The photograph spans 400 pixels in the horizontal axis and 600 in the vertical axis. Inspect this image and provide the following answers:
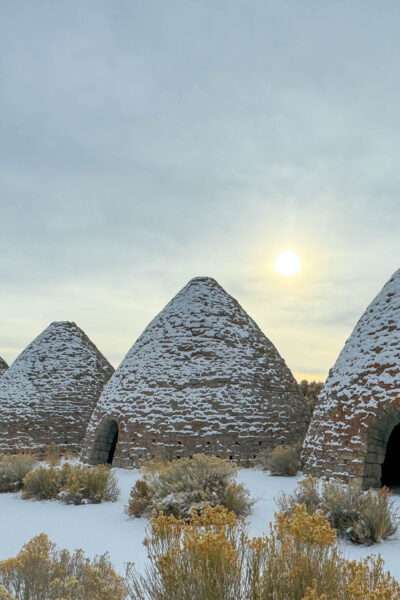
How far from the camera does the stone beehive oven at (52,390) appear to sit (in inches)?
617

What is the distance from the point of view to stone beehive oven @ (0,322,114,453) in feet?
51.4

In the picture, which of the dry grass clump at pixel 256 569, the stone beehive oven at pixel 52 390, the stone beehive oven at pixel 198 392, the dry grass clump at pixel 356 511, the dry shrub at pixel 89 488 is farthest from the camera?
the stone beehive oven at pixel 52 390

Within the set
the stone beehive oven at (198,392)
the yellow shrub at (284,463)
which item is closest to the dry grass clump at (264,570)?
the yellow shrub at (284,463)

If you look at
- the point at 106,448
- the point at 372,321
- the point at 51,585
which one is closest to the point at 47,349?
the point at 106,448

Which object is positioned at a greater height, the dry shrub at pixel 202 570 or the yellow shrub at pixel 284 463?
the yellow shrub at pixel 284 463

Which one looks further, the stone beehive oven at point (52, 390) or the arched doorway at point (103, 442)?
the stone beehive oven at point (52, 390)

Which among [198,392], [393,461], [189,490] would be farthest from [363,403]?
[198,392]

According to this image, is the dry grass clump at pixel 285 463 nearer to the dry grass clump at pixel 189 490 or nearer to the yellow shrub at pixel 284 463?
the yellow shrub at pixel 284 463

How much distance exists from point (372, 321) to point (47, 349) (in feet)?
36.0

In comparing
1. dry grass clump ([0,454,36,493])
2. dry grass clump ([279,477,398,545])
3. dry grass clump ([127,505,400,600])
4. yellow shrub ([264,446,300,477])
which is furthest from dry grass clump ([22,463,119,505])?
dry grass clump ([127,505,400,600])

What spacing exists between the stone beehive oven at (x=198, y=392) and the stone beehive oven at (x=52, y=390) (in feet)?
7.96

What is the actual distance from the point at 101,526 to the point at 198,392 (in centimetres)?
528

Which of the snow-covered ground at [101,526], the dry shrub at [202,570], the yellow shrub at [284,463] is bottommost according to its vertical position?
the snow-covered ground at [101,526]

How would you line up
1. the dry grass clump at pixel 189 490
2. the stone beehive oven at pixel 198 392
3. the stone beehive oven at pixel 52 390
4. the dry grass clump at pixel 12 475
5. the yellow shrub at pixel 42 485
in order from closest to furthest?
the dry grass clump at pixel 189 490 < the yellow shrub at pixel 42 485 < the dry grass clump at pixel 12 475 < the stone beehive oven at pixel 198 392 < the stone beehive oven at pixel 52 390
